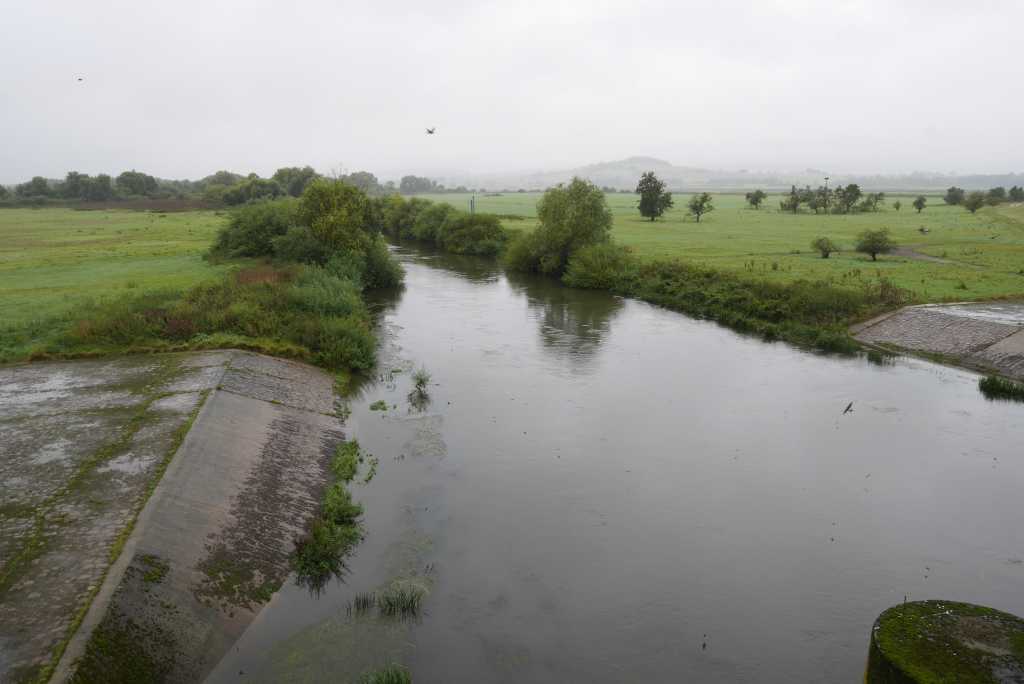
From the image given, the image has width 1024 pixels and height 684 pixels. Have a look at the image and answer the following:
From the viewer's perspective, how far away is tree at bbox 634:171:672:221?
4151 inches

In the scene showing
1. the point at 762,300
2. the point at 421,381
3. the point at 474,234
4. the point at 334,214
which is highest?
the point at 334,214

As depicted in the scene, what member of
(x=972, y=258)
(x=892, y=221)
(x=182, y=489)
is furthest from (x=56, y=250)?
(x=892, y=221)

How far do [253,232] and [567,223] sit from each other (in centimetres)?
2770

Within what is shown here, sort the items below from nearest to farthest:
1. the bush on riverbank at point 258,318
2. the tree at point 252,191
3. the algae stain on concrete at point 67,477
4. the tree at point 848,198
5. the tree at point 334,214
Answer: the algae stain on concrete at point 67,477 < the bush on riverbank at point 258,318 < the tree at point 334,214 < the tree at point 848,198 < the tree at point 252,191

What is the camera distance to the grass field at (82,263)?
31.9 m

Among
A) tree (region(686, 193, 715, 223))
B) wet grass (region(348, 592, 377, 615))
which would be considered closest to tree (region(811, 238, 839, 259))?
tree (region(686, 193, 715, 223))

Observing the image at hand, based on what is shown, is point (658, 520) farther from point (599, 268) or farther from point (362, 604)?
point (599, 268)

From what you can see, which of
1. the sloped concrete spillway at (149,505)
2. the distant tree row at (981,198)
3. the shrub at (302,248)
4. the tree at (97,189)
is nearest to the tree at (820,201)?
the distant tree row at (981,198)

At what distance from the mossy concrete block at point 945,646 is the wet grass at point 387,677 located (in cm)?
789

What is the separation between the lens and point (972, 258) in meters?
53.5

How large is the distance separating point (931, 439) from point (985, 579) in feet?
29.7

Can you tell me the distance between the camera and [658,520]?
58.4 ft

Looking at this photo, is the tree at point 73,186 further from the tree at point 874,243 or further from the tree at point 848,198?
the tree at point 848,198

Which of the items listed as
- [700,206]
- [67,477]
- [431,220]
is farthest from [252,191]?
[67,477]
